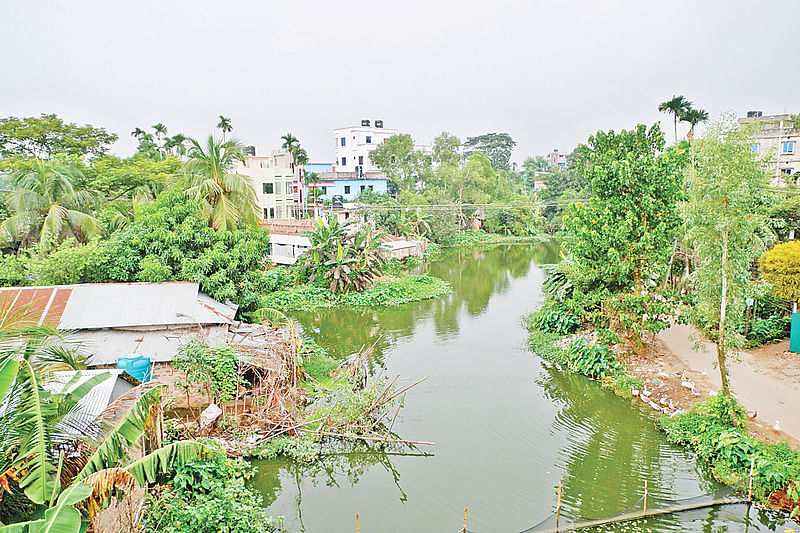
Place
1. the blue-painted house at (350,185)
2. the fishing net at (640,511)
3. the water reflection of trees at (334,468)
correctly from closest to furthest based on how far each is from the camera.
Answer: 1. the fishing net at (640,511)
2. the water reflection of trees at (334,468)
3. the blue-painted house at (350,185)

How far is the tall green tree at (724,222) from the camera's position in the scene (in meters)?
8.13

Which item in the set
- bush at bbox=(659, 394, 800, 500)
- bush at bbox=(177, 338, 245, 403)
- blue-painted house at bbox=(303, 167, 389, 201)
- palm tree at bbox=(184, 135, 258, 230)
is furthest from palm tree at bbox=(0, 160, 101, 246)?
blue-painted house at bbox=(303, 167, 389, 201)

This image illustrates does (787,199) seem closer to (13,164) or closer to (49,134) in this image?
(13,164)

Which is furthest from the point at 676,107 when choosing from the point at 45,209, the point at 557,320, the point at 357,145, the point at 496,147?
the point at 496,147

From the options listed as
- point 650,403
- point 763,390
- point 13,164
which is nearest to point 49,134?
point 13,164

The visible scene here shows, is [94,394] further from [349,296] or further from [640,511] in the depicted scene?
[349,296]

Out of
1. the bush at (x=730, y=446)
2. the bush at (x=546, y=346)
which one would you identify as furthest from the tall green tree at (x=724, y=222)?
the bush at (x=546, y=346)

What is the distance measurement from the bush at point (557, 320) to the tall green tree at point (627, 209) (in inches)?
138

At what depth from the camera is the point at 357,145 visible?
53.8m

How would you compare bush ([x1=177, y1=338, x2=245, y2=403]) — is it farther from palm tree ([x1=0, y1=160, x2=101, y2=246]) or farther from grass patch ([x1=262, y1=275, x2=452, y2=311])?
grass patch ([x1=262, y1=275, x2=452, y2=311])

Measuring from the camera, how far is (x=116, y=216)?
16156 mm

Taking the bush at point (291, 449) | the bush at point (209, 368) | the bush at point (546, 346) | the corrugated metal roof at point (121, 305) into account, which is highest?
the corrugated metal roof at point (121, 305)

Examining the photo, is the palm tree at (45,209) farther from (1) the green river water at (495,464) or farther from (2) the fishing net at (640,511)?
(2) the fishing net at (640,511)

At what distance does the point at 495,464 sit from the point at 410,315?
405 inches
